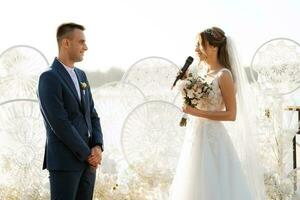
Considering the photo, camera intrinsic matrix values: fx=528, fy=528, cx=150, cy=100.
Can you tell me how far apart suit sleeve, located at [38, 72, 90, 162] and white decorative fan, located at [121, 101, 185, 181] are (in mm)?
1656

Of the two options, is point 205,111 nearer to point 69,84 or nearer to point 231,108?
point 231,108

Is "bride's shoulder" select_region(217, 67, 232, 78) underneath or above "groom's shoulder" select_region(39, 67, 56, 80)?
above

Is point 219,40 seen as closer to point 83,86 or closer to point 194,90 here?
point 194,90

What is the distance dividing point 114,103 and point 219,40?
1.39 metres

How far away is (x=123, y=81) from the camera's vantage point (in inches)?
190

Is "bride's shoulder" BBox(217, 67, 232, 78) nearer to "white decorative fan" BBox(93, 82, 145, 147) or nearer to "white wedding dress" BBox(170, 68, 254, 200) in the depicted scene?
"white wedding dress" BBox(170, 68, 254, 200)

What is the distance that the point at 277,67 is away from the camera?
507 cm

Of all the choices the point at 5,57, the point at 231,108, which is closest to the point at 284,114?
the point at 231,108

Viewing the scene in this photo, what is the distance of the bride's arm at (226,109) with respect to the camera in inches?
139

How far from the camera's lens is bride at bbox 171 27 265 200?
3596 mm

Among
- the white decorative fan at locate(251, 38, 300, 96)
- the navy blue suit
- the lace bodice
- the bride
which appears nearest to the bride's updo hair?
the bride

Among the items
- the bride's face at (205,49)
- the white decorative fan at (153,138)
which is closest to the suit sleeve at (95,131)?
the bride's face at (205,49)

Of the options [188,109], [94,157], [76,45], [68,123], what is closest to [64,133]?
[68,123]

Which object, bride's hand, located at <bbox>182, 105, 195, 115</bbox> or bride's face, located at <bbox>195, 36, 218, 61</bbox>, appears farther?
bride's face, located at <bbox>195, 36, 218, 61</bbox>
